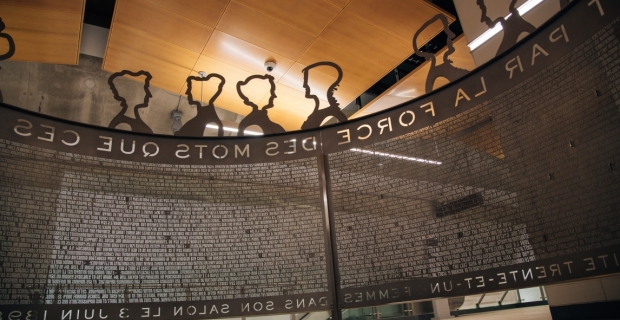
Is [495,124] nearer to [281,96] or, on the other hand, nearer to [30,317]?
[30,317]

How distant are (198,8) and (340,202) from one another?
183 inches

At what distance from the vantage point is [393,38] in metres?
6.51

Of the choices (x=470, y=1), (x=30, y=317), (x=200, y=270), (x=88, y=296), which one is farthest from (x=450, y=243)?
(x=470, y=1)

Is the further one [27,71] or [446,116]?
[27,71]

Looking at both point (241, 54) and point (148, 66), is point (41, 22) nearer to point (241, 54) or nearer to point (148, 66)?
point (148, 66)

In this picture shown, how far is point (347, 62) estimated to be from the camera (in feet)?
23.0

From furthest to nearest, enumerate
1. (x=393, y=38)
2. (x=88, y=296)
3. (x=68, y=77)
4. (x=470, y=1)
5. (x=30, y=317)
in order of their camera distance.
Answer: (x=68, y=77), (x=393, y=38), (x=470, y=1), (x=88, y=296), (x=30, y=317)

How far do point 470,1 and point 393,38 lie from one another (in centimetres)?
170

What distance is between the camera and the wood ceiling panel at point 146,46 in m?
6.41

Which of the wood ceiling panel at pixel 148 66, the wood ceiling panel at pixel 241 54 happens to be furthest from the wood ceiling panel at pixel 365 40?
the wood ceiling panel at pixel 148 66

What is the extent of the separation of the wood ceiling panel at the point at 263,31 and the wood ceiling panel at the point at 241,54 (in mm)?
112

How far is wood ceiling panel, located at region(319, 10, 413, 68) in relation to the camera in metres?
6.20

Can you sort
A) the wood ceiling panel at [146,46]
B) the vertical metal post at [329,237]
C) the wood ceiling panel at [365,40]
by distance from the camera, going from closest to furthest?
the vertical metal post at [329,237]
the wood ceiling panel at [365,40]
the wood ceiling panel at [146,46]

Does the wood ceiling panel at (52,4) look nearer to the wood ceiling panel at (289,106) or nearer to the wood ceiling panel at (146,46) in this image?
the wood ceiling panel at (146,46)
